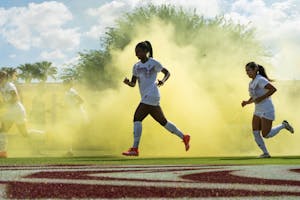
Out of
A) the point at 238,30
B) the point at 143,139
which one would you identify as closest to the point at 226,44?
the point at 238,30

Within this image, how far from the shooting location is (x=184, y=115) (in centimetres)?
1883

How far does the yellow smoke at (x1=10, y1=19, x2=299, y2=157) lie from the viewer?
18375mm

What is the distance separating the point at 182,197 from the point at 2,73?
10327 mm

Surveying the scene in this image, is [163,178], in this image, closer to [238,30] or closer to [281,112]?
[281,112]

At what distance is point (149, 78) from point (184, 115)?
7037mm

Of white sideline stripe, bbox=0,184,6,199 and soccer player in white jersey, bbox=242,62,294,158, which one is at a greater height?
soccer player in white jersey, bbox=242,62,294,158

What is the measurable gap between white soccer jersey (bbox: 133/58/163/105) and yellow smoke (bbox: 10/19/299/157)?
479 centimetres

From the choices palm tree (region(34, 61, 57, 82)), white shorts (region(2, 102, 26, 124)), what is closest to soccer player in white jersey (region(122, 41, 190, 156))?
white shorts (region(2, 102, 26, 124))

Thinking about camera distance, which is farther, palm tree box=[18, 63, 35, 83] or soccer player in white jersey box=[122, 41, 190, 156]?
palm tree box=[18, 63, 35, 83]

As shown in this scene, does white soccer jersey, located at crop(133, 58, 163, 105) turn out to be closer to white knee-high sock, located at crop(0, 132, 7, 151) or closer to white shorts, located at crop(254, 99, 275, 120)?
white shorts, located at crop(254, 99, 275, 120)

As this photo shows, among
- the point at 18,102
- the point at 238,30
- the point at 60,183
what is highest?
the point at 238,30

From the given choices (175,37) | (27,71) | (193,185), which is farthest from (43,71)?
(193,185)

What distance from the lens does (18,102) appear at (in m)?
14.3

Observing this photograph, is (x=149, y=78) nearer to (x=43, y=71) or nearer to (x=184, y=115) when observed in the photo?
(x=184, y=115)
